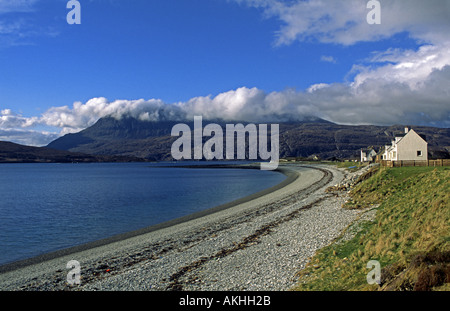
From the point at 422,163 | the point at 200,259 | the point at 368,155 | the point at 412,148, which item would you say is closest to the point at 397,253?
the point at 200,259

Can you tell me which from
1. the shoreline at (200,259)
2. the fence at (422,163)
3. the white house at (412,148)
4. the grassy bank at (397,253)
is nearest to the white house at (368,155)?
the white house at (412,148)

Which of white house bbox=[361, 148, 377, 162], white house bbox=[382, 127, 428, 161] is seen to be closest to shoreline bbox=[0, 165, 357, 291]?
white house bbox=[382, 127, 428, 161]

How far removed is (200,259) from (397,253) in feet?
32.4

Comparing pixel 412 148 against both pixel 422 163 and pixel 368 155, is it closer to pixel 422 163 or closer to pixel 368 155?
pixel 422 163

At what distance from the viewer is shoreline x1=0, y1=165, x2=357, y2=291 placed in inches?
546

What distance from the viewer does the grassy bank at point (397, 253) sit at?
8406mm

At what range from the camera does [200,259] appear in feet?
56.6

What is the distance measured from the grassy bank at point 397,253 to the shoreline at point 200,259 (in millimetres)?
1348

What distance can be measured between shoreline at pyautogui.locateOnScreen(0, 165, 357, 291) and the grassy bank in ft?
4.42

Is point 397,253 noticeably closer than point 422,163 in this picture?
Yes

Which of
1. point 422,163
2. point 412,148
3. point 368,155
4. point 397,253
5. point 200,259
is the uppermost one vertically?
point 412,148

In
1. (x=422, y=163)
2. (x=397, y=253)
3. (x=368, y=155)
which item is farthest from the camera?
(x=368, y=155)
